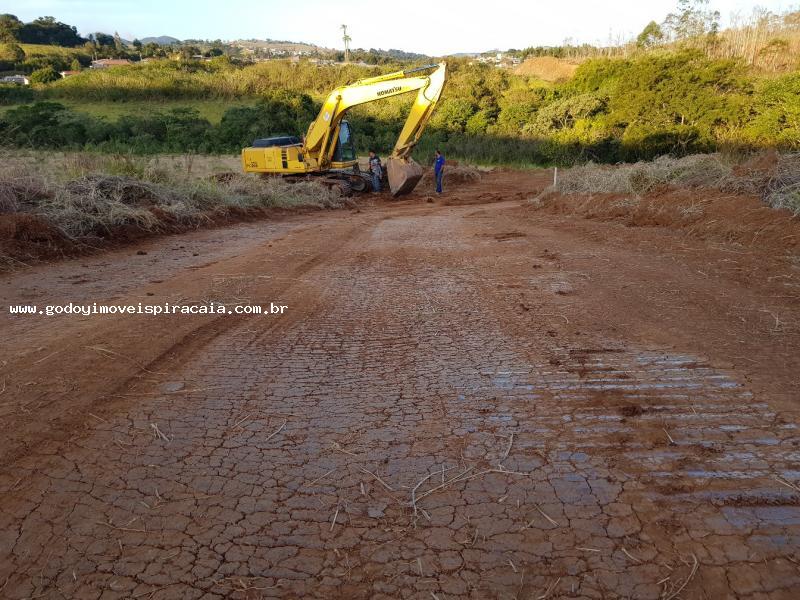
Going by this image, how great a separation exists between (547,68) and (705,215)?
4582cm

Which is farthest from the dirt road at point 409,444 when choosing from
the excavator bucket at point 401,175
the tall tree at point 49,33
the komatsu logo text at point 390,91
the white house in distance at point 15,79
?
the tall tree at point 49,33

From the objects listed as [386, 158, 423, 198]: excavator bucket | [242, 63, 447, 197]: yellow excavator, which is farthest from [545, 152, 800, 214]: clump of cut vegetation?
[242, 63, 447, 197]: yellow excavator

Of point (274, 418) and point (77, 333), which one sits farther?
point (77, 333)

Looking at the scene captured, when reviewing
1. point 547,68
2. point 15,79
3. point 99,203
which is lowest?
point 99,203

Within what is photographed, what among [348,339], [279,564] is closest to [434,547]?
[279,564]

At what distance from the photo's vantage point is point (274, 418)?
3.33m

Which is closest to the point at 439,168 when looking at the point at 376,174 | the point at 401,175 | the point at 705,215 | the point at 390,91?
the point at 376,174

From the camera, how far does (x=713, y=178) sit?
10.5m

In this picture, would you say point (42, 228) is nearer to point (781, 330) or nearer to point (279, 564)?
point (279, 564)

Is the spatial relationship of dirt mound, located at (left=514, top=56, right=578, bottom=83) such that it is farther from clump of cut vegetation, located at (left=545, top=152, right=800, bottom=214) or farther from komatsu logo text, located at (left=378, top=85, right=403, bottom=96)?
clump of cut vegetation, located at (left=545, top=152, right=800, bottom=214)

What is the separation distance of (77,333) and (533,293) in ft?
14.4

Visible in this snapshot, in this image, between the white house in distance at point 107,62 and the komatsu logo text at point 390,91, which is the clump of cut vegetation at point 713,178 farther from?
the white house in distance at point 107,62

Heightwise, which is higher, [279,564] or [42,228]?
[42,228]

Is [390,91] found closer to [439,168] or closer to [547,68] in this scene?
[439,168]
